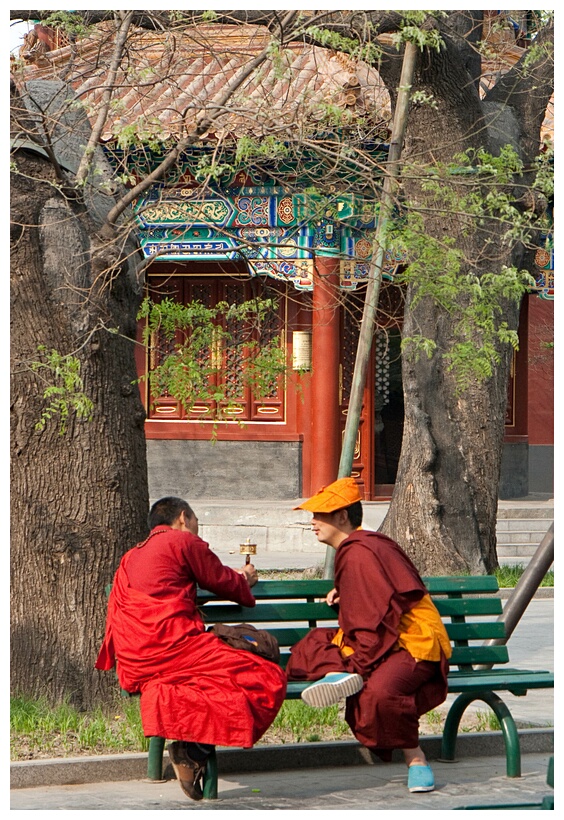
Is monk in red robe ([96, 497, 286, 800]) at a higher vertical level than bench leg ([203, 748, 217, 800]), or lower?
higher

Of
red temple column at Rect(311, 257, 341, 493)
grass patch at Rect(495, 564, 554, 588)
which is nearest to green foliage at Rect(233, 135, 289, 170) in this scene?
grass patch at Rect(495, 564, 554, 588)

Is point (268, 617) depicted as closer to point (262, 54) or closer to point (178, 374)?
point (178, 374)

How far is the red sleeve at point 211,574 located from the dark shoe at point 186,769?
0.66 m

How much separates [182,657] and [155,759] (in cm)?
58

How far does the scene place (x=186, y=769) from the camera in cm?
518

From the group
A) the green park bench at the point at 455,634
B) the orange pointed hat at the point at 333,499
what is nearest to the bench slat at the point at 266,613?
the green park bench at the point at 455,634

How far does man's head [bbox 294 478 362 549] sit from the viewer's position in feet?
18.5

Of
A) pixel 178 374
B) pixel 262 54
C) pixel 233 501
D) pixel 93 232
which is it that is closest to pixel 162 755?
pixel 178 374

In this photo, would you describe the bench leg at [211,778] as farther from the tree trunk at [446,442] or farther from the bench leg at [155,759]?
the tree trunk at [446,442]

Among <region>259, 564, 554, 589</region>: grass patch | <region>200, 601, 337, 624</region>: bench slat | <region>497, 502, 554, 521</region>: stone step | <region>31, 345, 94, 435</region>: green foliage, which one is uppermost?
<region>31, 345, 94, 435</region>: green foliage

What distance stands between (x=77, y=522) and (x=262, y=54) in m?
2.49

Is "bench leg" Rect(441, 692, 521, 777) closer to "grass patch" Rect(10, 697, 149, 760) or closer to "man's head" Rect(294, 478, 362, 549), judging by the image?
"man's head" Rect(294, 478, 362, 549)

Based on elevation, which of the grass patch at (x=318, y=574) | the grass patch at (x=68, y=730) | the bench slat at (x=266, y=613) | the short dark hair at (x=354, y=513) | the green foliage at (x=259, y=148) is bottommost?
the grass patch at (x=318, y=574)

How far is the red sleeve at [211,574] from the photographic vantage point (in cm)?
533
